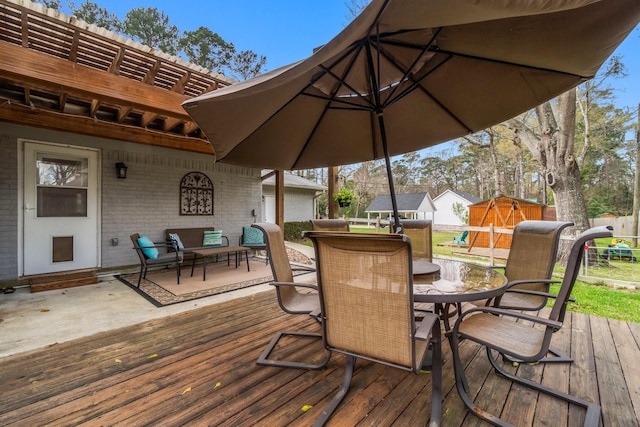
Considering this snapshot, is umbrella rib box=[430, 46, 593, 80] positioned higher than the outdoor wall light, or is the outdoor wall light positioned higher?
umbrella rib box=[430, 46, 593, 80]

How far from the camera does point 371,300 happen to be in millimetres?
1459

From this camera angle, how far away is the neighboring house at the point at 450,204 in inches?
959

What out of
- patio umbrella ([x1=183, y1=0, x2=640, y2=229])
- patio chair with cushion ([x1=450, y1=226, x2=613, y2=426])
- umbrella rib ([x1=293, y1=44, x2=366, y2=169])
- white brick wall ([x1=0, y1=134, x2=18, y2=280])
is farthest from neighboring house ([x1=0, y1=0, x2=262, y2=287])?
patio chair with cushion ([x1=450, y1=226, x2=613, y2=426])

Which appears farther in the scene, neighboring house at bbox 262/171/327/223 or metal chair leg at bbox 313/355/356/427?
neighboring house at bbox 262/171/327/223

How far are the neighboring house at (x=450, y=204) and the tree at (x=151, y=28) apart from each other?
893 inches

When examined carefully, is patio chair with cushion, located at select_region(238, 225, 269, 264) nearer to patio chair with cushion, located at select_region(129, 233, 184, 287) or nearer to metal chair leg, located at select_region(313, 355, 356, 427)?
patio chair with cushion, located at select_region(129, 233, 184, 287)

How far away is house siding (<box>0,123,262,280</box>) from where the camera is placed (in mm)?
4340

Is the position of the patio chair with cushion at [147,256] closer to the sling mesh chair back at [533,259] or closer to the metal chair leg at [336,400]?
the metal chair leg at [336,400]

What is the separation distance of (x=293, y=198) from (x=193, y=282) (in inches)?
322

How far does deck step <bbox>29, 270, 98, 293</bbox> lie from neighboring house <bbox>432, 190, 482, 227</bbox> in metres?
23.9

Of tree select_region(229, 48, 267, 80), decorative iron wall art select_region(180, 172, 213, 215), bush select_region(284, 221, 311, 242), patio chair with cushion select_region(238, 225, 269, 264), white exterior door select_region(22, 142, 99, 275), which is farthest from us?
tree select_region(229, 48, 267, 80)

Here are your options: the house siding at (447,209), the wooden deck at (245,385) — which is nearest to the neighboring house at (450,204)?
the house siding at (447,209)

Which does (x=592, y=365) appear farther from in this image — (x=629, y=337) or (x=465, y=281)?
(x=465, y=281)

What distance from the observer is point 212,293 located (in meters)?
4.16
